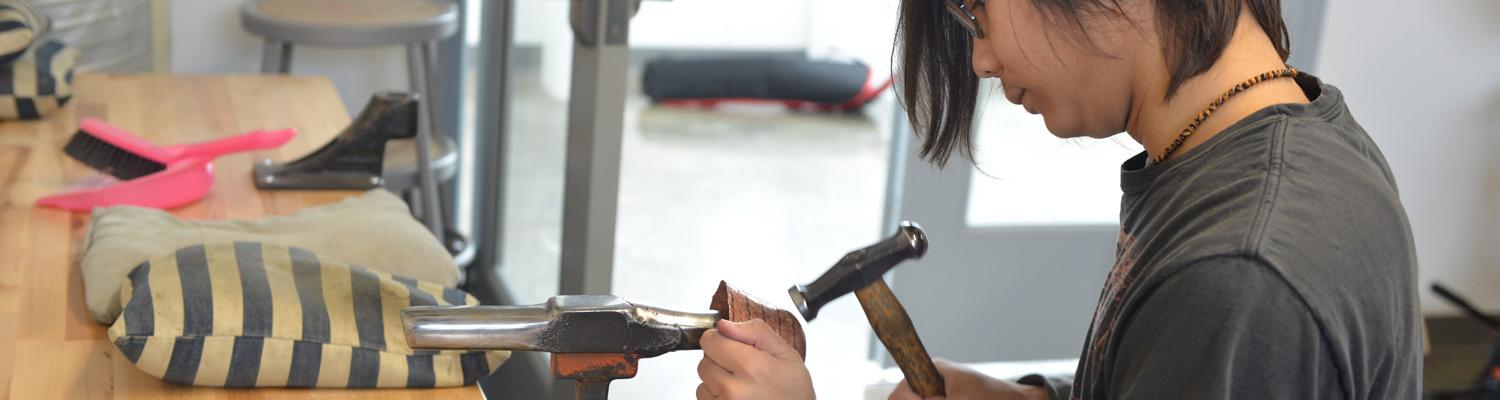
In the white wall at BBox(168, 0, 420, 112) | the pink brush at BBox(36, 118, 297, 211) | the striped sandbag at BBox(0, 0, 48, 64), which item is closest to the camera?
the pink brush at BBox(36, 118, 297, 211)

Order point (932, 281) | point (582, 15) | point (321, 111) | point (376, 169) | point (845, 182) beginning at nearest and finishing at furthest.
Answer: point (376, 169) → point (321, 111) → point (582, 15) → point (932, 281) → point (845, 182)

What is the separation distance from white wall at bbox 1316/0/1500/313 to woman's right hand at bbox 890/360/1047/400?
2100mm

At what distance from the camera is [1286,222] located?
780 millimetres

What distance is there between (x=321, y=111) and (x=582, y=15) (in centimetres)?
43

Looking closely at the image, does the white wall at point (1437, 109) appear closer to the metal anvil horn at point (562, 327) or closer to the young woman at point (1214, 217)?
the young woman at point (1214, 217)

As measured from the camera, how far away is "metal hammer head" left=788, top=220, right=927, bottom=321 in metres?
1.11

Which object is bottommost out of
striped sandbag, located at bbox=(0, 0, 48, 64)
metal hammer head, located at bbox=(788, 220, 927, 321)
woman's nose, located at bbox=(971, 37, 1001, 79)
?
striped sandbag, located at bbox=(0, 0, 48, 64)

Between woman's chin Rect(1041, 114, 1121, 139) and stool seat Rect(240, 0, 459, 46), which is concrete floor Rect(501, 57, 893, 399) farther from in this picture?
woman's chin Rect(1041, 114, 1121, 139)

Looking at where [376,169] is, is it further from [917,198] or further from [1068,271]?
[1068,271]

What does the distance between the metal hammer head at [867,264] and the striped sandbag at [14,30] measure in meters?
1.18

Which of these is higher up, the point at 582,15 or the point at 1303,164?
the point at 1303,164

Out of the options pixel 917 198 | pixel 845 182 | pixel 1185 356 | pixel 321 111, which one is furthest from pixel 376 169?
pixel 845 182

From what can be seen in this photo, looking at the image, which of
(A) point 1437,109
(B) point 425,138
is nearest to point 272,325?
(B) point 425,138

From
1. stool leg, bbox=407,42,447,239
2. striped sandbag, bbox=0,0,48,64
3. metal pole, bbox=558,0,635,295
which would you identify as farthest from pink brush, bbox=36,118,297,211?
stool leg, bbox=407,42,447,239
